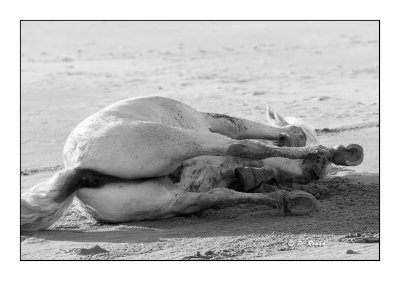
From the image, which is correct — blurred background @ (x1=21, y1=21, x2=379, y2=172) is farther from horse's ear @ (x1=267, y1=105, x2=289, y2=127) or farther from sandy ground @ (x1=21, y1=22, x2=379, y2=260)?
horse's ear @ (x1=267, y1=105, x2=289, y2=127)

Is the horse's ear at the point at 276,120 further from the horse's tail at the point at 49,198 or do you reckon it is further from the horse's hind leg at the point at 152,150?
the horse's tail at the point at 49,198

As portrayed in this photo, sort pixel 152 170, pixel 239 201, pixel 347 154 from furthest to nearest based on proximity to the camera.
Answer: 1. pixel 347 154
2. pixel 239 201
3. pixel 152 170

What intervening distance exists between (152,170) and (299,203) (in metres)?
1.10

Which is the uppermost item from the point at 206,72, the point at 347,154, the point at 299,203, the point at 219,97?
the point at 206,72

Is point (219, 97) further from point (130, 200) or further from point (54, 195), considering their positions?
point (54, 195)

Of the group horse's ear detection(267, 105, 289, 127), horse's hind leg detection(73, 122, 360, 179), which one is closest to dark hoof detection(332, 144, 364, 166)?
horse's hind leg detection(73, 122, 360, 179)

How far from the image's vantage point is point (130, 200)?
20.2ft

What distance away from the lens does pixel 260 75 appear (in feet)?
44.7

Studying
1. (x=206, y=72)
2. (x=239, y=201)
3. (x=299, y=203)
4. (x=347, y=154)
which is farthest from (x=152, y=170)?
(x=206, y=72)

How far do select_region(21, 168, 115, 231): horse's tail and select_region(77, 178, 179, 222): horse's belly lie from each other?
0.06 metres

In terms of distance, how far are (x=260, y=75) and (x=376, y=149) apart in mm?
5121

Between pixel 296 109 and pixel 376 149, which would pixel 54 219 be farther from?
pixel 296 109

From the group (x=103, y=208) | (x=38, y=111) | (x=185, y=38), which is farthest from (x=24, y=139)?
(x=185, y=38)

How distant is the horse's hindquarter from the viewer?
241 inches
